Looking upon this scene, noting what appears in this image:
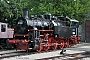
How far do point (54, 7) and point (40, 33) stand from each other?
43.1 ft

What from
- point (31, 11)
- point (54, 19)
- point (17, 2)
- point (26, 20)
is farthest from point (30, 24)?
point (31, 11)

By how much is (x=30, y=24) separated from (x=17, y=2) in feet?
34.3

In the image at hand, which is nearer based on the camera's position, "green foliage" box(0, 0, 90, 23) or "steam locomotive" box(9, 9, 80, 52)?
"steam locomotive" box(9, 9, 80, 52)

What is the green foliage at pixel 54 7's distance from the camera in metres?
26.6

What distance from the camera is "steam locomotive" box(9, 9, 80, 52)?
57.2 ft

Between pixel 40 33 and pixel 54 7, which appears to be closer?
pixel 40 33

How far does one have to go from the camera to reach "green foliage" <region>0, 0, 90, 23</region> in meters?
26.6

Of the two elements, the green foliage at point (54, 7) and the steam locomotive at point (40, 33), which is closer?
the steam locomotive at point (40, 33)

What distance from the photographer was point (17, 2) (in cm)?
2777

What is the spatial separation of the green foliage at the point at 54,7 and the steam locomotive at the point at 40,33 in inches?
256

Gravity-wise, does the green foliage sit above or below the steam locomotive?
above

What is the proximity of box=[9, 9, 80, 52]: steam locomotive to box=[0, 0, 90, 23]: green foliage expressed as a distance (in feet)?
21.4

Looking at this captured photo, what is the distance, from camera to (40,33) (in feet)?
61.6

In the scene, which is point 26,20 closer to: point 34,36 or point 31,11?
point 34,36
